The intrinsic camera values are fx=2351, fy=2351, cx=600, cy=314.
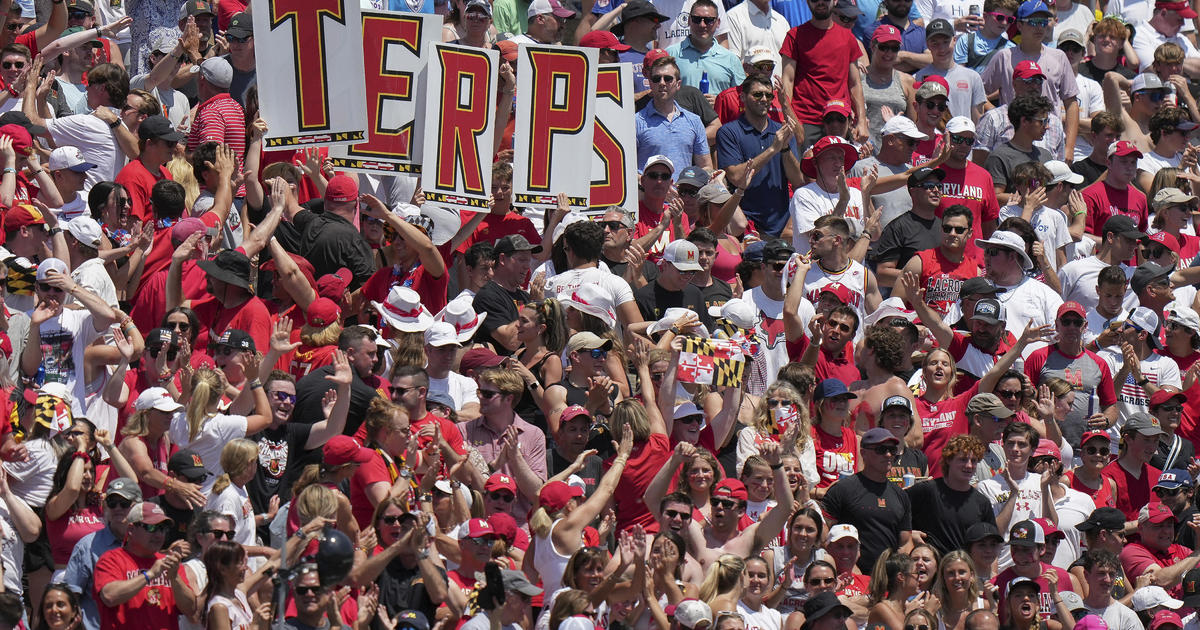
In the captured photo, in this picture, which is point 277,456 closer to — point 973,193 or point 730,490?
point 730,490

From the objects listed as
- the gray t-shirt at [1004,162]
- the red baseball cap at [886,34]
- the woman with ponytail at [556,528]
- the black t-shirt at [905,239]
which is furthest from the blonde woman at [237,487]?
the red baseball cap at [886,34]

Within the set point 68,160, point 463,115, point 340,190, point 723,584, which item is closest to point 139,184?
point 68,160

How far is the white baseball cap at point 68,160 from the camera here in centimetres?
1465

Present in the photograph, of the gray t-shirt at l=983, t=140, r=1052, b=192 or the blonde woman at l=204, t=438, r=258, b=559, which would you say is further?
the gray t-shirt at l=983, t=140, r=1052, b=192

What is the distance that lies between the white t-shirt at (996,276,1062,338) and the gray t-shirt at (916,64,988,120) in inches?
139

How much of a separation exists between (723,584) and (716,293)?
3.28 m

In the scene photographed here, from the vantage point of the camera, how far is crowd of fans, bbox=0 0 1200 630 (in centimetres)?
1188

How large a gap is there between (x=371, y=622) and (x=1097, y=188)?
8.96 meters

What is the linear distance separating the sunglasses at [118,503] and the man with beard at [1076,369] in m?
6.43

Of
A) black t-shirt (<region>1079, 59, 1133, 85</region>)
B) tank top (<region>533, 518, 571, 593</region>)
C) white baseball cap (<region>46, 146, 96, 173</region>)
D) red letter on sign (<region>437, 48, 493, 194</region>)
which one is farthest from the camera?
black t-shirt (<region>1079, 59, 1133, 85</region>)

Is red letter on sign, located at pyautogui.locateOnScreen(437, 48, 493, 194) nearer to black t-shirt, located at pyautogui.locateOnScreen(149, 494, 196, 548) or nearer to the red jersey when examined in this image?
the red jersey

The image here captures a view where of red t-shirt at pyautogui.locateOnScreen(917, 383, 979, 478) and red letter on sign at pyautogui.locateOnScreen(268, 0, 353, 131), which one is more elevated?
red letter on sign at pyautogui.locateOnScreen(268, 0, 353, 131)

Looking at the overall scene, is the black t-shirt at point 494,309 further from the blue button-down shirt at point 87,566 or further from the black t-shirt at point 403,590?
the blue button-down shirt at point 87,566

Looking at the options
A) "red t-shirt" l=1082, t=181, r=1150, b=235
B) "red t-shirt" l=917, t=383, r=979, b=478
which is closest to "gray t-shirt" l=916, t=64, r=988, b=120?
"red t-shirt" l=1082, t=181, r=1150, b=235
